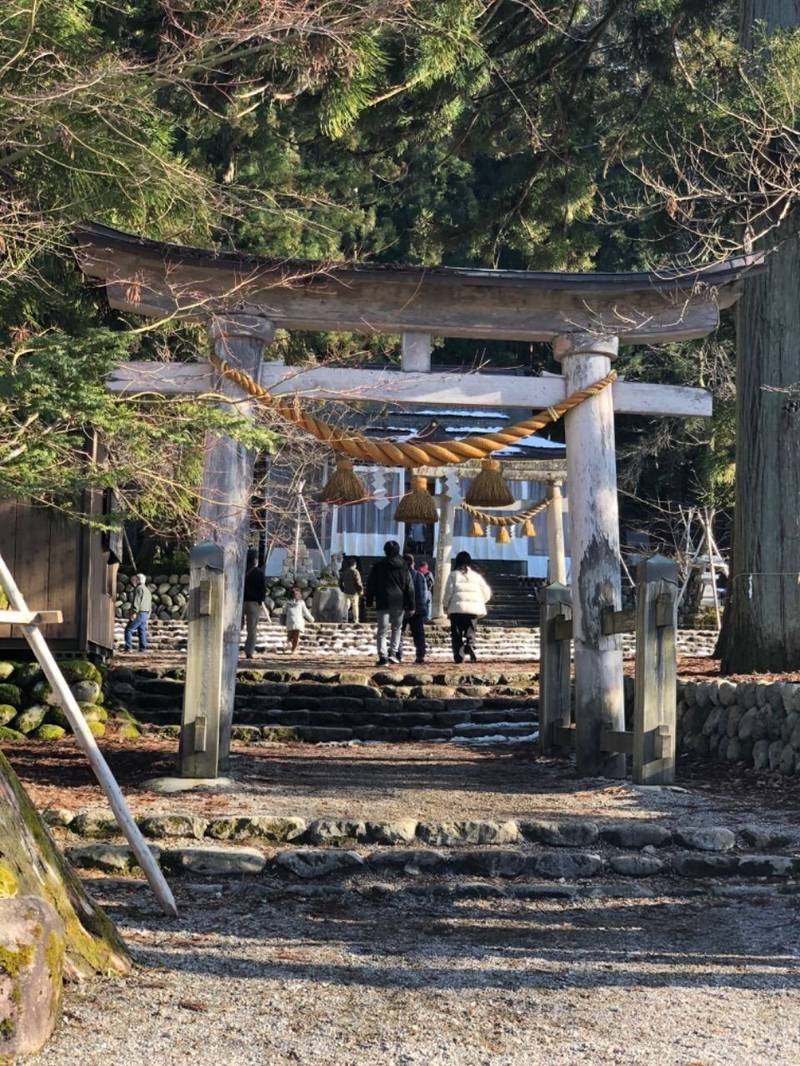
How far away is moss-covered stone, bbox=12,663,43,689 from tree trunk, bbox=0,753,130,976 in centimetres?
886

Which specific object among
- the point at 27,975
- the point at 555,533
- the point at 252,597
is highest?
the point at 555,533

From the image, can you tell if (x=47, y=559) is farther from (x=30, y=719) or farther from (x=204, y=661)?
(x=204, y=661)

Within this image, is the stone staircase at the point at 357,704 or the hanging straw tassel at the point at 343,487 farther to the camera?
the stone staircase at the point at 357,704

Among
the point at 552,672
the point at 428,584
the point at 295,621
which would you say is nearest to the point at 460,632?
the point at 295,621

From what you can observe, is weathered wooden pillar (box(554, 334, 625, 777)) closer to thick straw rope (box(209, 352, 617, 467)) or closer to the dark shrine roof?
thick straw rope (box(209, 352, 617, 467))

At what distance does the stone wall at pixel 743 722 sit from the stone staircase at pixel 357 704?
2.14 metres

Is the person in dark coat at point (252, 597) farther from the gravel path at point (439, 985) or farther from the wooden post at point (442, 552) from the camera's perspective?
the gravel path at point (439, 985)

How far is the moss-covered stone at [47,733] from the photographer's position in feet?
43.3

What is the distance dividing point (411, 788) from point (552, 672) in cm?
312

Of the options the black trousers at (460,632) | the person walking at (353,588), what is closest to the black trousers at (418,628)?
the black trousers at (460,632)

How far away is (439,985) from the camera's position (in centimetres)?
504

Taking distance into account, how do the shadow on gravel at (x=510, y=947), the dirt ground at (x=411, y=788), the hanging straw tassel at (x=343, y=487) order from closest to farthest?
1. the shadow on gravel at (x=510, y=947)
2. the dirt ground at (x=411, y=788)
3. the hanging straw tassel at (x=343, y=487)

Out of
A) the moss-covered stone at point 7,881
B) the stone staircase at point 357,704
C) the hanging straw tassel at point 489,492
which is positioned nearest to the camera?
the moss-covered stone at point 7,881

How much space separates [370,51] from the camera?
9336mm
